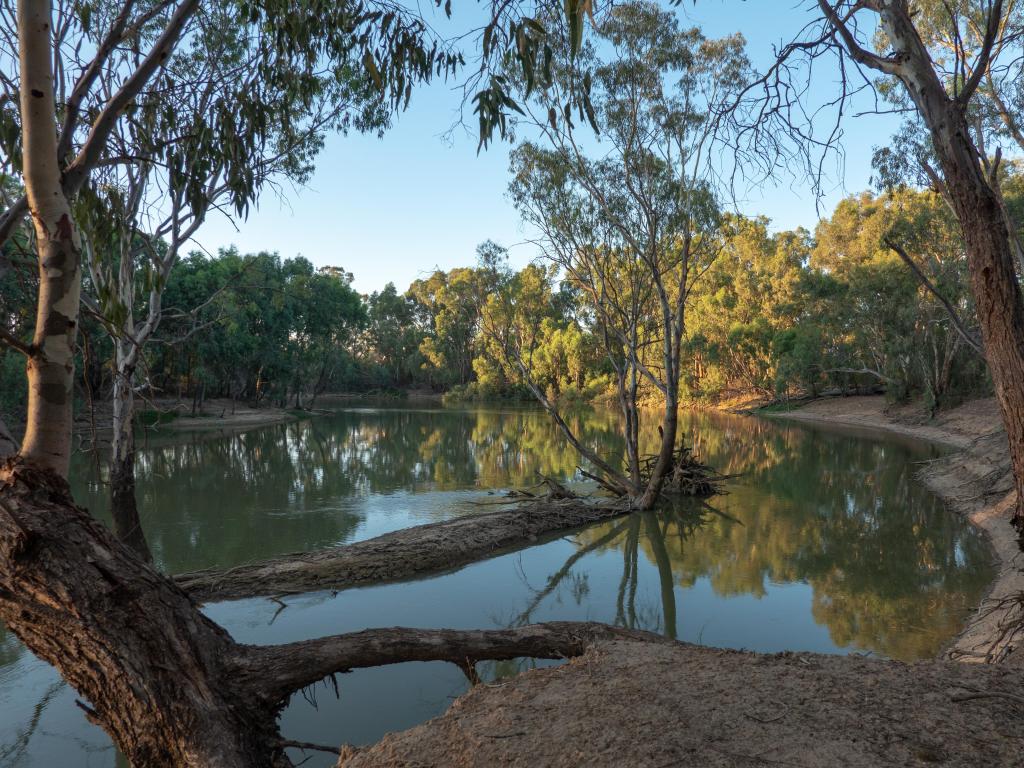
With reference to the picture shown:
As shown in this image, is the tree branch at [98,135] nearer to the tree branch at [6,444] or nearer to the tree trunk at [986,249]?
the tree branch at [6,444]

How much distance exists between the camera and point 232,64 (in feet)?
25.4

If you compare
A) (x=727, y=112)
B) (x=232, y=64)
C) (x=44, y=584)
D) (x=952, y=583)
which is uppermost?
(x=232, y=64)

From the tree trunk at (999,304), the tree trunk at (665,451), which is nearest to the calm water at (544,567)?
the tree trunk at (665,451)

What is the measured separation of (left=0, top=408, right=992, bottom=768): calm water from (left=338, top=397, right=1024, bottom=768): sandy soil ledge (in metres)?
0.94

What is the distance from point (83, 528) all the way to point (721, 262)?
39.3 meters

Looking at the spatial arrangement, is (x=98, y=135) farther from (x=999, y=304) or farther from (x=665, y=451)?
(x=665, y=451)

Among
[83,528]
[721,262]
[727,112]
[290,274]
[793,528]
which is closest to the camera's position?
[83,528]

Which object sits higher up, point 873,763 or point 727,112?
point 727,112

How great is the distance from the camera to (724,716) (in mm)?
2299

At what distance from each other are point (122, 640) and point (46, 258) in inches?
53.3

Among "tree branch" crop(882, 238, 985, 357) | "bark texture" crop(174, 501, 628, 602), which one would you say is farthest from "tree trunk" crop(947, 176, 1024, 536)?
"bark texture" crop(174, 501, 628, 602)

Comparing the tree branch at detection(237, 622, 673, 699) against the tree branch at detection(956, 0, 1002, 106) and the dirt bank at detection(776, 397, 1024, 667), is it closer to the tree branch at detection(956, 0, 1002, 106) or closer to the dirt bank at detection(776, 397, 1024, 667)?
the dirt bank at detection(776, 397, 1024, 667)

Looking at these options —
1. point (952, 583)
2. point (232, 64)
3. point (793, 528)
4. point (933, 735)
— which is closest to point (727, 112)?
point (933, 735)

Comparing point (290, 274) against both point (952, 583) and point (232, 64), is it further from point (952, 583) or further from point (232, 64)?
point (952, 583)
